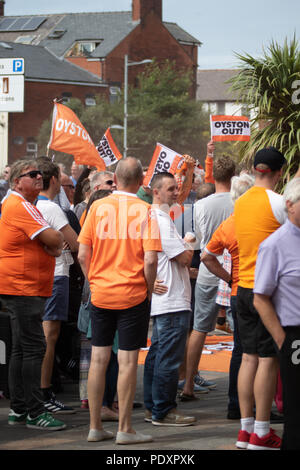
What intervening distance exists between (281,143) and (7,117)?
176 ft

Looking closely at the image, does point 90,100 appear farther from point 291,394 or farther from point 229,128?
point 291,394

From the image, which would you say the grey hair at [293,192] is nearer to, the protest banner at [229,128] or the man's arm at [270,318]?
the man's arm at [270,318]

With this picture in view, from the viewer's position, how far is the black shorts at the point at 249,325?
18.8ft

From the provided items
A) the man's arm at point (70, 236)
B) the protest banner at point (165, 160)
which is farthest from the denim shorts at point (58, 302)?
the protest banner at point (165, 160)

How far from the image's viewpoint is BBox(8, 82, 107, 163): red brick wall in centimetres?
6394

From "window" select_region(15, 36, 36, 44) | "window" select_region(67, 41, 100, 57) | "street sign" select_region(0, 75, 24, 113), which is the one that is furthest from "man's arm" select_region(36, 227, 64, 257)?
"window" select_region(15, 36, 36, 44)

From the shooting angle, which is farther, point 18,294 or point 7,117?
point 7,117

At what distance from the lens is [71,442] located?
20.0 feet

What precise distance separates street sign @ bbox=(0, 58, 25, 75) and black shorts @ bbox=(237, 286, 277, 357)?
614 centimetres

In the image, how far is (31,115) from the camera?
64875 millimetres

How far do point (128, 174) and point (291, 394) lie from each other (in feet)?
7.32

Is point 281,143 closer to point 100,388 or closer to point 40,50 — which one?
point 100,388

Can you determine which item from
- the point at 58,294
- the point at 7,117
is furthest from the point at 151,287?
the point at 7,117
